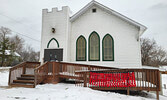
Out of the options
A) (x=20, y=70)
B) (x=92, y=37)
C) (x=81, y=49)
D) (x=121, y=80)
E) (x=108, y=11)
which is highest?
(x=108, y=11)

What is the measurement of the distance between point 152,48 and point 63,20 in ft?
71.9

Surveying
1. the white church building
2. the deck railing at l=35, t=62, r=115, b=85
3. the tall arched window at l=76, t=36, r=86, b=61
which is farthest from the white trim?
the deck railing at l=35, t=62, r=115, b=85

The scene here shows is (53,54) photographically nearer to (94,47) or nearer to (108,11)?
(94,47)

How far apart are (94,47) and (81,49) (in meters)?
1.10

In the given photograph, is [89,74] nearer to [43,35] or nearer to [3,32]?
[43,35]

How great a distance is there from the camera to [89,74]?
607cm

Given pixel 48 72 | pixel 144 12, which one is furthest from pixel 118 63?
pixel 144 12

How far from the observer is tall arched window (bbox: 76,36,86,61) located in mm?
8961

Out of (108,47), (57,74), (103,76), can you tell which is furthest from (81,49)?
(103,76)

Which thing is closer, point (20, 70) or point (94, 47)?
point (20, 70)

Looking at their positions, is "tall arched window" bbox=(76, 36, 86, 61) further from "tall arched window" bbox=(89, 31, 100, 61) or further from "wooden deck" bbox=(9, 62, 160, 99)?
"wooden deck" bbox=(9, 62, 160, 99)

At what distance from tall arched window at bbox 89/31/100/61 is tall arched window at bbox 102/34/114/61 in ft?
1.57

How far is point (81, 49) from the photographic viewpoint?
9.05m

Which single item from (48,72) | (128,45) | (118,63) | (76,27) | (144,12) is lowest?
(48,72)
